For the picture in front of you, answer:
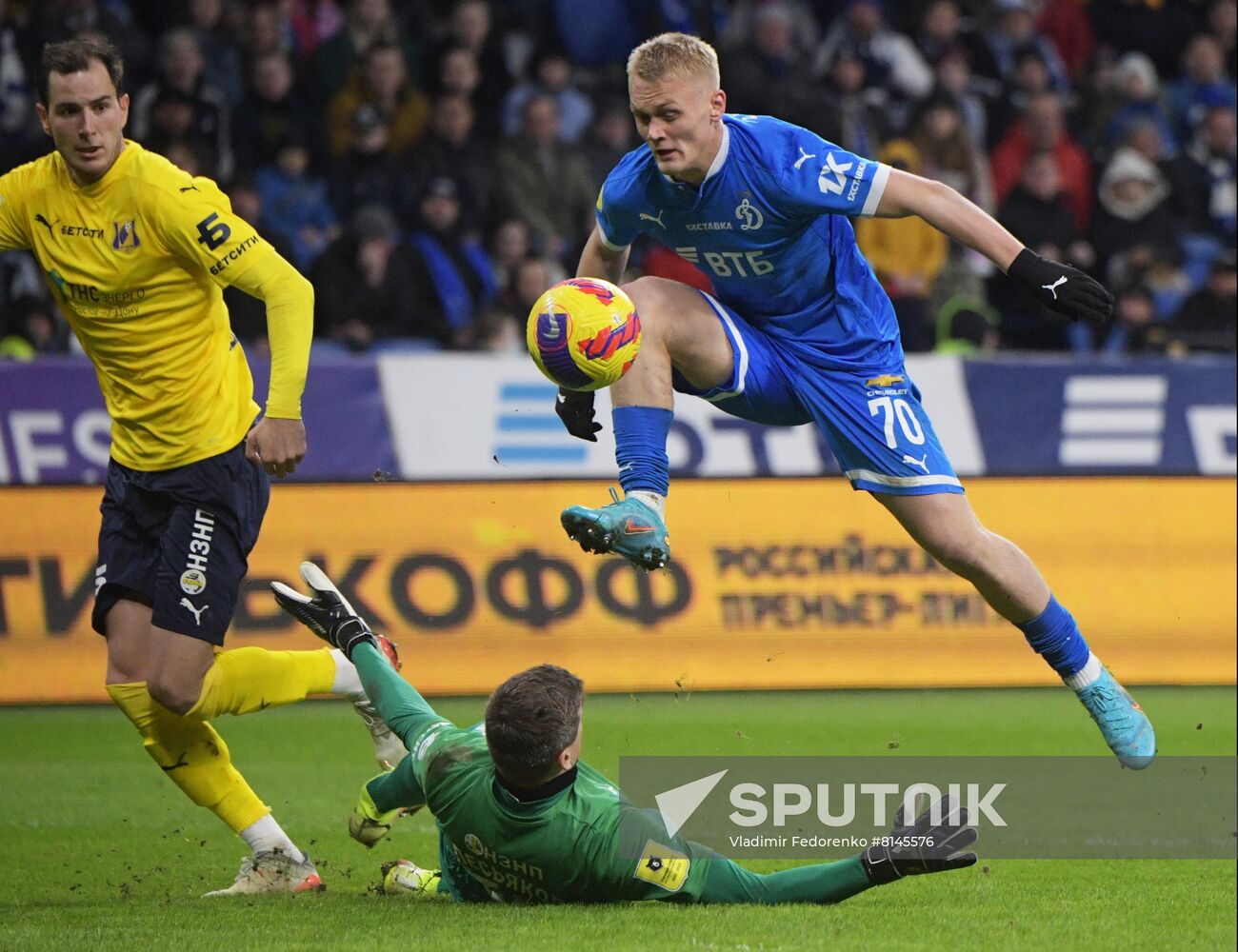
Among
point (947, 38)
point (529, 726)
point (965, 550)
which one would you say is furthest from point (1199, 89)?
point (529, 726)

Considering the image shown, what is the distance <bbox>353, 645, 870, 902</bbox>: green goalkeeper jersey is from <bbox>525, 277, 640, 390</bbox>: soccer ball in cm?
117

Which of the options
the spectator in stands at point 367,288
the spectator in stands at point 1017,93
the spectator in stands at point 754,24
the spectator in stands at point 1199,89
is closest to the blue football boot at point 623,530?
the spectator in stands at point 367,288

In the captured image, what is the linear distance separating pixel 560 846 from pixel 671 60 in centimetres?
249

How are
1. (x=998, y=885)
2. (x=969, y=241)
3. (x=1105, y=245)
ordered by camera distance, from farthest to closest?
(x=1105, y=245), (x=998, y=885), (x=969, y=241)

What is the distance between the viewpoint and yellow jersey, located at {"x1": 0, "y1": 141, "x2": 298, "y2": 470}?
5566 mm

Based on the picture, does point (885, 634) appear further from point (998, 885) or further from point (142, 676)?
point (142, 676)

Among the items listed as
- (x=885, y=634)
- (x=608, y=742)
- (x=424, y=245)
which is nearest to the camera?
(x=608, y=742)

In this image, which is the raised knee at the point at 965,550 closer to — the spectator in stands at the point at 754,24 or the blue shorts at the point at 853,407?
the blue shorts at the point at 853,407

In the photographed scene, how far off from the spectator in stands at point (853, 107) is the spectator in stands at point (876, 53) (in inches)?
2.9

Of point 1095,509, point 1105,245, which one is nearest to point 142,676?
point 1095,509

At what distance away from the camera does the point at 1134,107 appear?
1418 centimetres

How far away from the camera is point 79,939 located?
4918 mm

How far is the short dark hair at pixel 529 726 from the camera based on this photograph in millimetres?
4762

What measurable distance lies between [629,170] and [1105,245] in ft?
28.0
